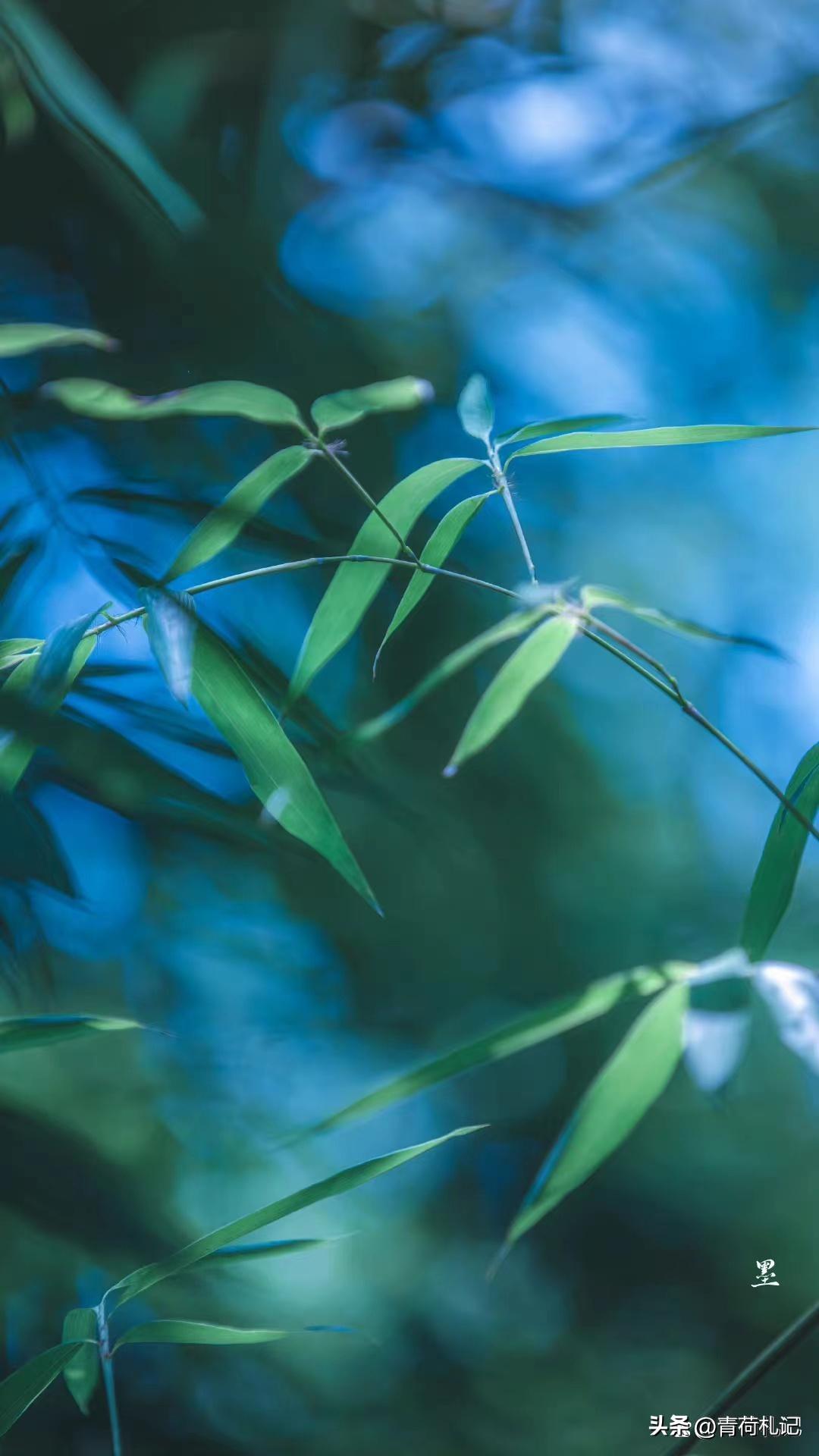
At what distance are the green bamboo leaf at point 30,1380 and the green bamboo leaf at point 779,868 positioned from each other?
1.35ft

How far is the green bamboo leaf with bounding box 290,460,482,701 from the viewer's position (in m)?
0.46

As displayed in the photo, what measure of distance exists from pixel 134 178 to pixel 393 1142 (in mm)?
637

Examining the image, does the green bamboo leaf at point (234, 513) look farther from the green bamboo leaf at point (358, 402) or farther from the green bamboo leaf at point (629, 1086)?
the green bamboo leaf at point (629, 1086)

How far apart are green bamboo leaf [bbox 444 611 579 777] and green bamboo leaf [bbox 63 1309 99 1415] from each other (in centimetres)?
36

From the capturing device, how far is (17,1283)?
20.7 inches

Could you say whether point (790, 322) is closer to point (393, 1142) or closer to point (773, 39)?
point (773, 39)

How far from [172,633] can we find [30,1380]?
1.32 ft

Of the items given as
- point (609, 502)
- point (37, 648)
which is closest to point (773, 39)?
point (609, 502)

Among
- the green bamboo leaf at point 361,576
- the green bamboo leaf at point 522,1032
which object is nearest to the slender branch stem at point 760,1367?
the green bamboo leaf at point 522,1032

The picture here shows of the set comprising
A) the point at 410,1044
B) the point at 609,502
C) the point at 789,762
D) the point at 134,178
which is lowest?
the point at 410,1044

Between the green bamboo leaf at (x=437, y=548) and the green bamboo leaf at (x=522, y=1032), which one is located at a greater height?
the green bamboo leaf at (x=437, y=548)

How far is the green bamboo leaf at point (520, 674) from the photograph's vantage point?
41 cm

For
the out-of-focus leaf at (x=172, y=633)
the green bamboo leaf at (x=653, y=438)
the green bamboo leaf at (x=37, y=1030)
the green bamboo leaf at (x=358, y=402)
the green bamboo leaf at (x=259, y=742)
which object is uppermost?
the green bamboo leaf at (x=358, y=402)

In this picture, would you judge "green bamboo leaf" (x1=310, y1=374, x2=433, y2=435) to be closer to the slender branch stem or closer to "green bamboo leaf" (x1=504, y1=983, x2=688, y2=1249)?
"green bamboo leaf" (x1=504, y1=983, x2=688, y2=1249)
